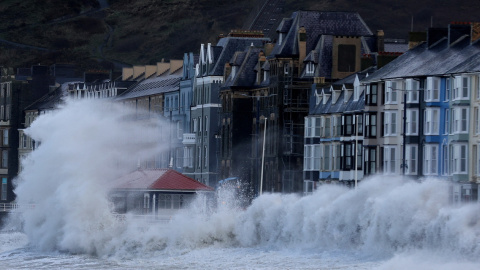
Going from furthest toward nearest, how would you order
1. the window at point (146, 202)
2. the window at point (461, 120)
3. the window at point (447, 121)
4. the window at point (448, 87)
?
the window at point (146, 202) < the window at point (447, 121) < the window at point (448, 87) < the window at point (461, 120)

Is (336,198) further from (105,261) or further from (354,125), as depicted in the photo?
(354,125)

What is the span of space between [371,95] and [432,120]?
8598 mm

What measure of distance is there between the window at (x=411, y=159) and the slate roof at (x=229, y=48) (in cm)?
4217

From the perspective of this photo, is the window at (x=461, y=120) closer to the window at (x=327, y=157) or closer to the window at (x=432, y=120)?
the window at (x=432, y=120)

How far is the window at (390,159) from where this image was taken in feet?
318

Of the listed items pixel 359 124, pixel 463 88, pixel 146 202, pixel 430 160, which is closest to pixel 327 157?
pixel 359 124

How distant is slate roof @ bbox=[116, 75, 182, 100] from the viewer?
5886 inches

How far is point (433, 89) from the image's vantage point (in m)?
92.1

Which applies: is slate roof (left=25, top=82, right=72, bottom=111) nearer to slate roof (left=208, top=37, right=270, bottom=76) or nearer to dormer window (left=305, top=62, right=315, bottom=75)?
slate roof (left=208, top=37, right=270, bottom=76)

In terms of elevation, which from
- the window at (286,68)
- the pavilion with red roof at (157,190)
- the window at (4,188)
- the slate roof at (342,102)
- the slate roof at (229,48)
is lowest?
the window at (4,188)

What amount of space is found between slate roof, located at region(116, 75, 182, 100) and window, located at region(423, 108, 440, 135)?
182ft

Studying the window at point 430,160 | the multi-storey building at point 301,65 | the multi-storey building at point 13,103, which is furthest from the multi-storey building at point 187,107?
the window at point 430,160

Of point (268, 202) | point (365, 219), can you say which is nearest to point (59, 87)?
point (268, 202)

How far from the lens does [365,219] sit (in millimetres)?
77875
